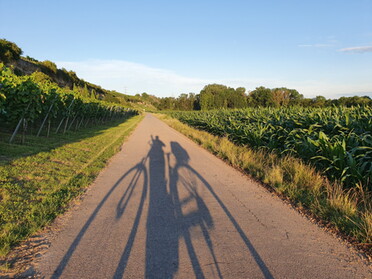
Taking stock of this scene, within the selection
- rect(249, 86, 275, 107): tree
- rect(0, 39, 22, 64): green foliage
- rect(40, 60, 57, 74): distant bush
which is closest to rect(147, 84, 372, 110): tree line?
rect(249, 86, 275, 107): tree

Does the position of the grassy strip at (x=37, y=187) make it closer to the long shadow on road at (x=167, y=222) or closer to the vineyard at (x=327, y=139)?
the long shadow on road at (x=167, y=222)

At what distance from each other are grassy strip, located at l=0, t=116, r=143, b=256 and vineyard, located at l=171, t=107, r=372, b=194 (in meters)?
5.85

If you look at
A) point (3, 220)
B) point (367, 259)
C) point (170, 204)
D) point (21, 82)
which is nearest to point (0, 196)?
point (3, 220)

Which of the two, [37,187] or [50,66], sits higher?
[50,66]

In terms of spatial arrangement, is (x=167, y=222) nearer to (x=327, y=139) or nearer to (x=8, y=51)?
(x=327, y=139)

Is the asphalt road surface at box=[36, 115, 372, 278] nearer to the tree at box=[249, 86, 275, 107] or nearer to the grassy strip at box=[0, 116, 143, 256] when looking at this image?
the grassy strip at box=[0, 116, 143, 256]

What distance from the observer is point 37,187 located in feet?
18.3

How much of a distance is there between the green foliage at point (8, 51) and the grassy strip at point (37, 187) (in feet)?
98.0

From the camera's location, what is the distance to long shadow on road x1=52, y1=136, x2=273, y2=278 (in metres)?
2.88

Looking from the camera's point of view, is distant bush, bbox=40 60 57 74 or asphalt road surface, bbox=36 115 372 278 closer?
asphalt road surface, bbox=36 115 372 278

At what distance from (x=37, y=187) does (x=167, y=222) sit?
3.47 metres

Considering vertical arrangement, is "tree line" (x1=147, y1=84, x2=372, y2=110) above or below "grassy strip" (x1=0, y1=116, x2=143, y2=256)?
above

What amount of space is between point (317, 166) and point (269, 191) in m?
2.18

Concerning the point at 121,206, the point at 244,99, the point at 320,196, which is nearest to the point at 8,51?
the point at 121,206
